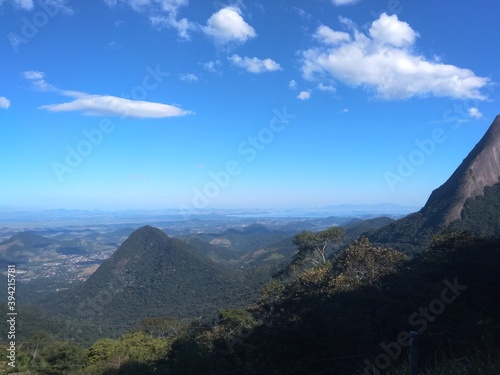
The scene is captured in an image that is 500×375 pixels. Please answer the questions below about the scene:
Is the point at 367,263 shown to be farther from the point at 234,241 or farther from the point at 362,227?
the point at 234,241

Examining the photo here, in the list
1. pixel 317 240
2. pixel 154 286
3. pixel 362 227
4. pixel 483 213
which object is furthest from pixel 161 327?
pixel 362 227

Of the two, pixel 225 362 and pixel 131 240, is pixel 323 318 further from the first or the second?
pixel 131 240

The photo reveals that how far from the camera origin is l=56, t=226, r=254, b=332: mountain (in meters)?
61.5

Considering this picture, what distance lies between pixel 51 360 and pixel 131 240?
83756 mm

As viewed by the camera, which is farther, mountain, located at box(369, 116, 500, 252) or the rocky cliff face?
the rocky cliff face

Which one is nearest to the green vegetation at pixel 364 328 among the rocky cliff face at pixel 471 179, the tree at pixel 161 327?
the tree at pixel 161 327

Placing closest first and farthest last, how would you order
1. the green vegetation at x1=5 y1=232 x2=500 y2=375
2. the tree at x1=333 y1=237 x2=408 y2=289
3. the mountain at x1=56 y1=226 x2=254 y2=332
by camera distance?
the green vegetation at x1=5 y1=232 x2=500 y2=375
the tree at x1=333 y1=237 x2=408 y2=289
the mountain at x1=56 y1=226 x2=254 y2=332

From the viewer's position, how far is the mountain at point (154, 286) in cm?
6152

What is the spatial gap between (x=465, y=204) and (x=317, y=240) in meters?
34.4

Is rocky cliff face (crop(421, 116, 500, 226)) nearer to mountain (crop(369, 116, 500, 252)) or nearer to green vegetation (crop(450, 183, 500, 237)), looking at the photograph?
mountain (crop(369, 116, 500, 252))

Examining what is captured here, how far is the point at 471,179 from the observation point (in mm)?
52406

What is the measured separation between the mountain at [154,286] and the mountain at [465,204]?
23.4 meters

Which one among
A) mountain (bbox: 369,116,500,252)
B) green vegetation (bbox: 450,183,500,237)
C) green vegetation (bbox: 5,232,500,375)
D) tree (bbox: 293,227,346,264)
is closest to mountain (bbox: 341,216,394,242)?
mountain (bbox: 369,116,500,252)

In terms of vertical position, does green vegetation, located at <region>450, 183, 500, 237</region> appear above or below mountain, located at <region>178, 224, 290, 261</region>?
above
